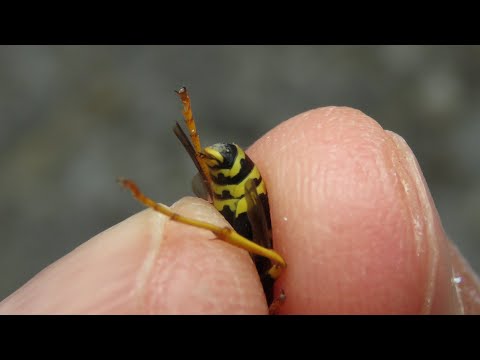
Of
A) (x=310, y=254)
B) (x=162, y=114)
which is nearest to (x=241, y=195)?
(x=310, y=254)

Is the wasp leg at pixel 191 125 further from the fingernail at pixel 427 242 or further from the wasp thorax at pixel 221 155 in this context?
the fingernail at pixel 427 242

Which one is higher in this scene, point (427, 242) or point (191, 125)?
point (191, 125)

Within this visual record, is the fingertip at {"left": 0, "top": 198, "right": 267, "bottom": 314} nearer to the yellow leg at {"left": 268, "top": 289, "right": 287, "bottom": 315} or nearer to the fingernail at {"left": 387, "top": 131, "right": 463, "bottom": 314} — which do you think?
the yellow leg at {"left": 268, "top": 289, "right": 287, "bottom": 315}

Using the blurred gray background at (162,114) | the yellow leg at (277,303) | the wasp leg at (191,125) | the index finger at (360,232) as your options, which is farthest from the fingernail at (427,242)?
the blurred gray background at (162,114)

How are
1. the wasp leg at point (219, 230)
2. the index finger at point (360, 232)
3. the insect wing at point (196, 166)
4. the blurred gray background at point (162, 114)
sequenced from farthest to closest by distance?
the blurred gray background at point (162, 114) < the insect wing at point (196, 166) < the index finger at point (360, 232) < the wasp leg at point (219, 230)

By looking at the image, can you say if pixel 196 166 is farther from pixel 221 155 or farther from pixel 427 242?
pixel 427 242

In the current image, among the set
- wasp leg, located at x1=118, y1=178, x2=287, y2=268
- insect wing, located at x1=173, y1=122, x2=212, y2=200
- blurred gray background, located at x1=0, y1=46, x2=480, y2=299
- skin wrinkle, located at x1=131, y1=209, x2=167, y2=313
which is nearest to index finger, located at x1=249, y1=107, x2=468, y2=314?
wasp leg, located at x1=118, y1=178, x2=287, y2=268
